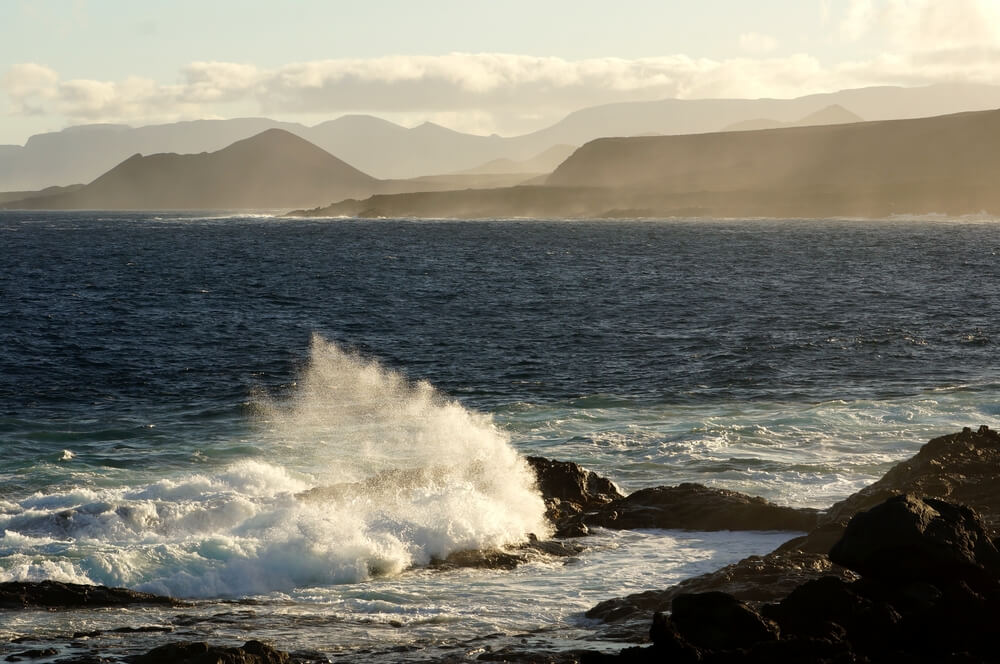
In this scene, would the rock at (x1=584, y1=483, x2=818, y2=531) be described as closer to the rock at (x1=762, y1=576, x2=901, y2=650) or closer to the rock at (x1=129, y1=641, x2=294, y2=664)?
the rock at (x1=762, y1=576, x2=901, y2=650)

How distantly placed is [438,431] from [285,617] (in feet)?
48.1

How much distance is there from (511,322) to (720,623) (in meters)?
42.6

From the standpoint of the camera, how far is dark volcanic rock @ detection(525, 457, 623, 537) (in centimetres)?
2198

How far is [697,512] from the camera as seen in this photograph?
21344 millimetres

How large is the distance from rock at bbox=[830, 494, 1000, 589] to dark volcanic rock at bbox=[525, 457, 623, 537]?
746 cm

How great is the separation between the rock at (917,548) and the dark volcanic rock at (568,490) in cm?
746

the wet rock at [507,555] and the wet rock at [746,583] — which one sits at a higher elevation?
the wet rock at [746,583]

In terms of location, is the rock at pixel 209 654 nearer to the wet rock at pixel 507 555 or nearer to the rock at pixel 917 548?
the wet rock at pixel 507 555

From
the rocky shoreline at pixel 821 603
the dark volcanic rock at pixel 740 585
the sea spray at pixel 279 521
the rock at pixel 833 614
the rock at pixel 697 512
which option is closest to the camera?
the rocky shoreline at pixel 821 603

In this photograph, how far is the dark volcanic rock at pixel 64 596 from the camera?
16438 mm

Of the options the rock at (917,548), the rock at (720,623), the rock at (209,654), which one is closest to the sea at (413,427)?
the rock at (209,654)

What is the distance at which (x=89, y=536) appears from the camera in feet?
65.6

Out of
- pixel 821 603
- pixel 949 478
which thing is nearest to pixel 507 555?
pixel 821 603

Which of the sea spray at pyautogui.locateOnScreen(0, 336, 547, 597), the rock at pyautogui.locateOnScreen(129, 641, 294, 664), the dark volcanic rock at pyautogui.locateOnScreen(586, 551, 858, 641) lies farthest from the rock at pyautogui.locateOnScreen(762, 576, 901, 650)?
the sea spray at pyautogui.locateOnScreen(0, 336, 547, 597)
